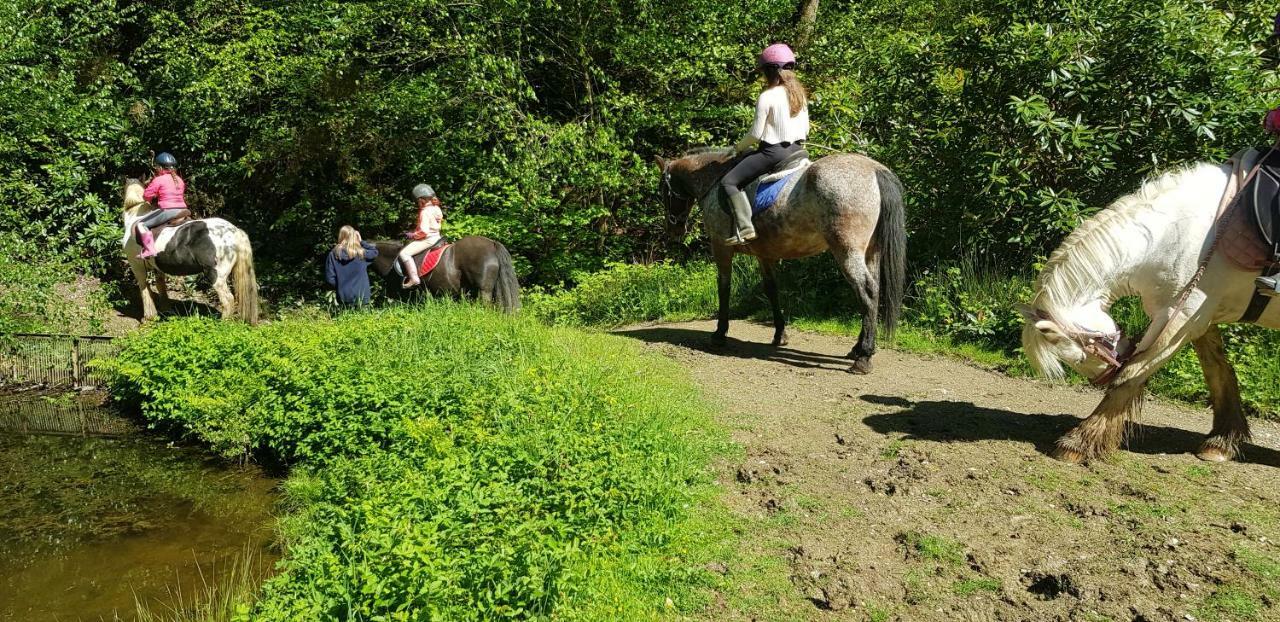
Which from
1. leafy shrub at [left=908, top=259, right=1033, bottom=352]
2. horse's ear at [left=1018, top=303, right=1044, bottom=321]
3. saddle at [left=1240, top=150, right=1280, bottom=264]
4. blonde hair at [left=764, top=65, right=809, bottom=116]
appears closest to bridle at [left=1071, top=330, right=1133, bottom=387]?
horse's ear at [left=1018, top=303, right=1044, bottom=321]

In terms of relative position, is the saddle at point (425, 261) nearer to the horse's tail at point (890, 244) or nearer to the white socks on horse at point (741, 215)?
the white socks on horse at point (741, 215)

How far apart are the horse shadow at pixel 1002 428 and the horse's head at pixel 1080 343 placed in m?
0.60

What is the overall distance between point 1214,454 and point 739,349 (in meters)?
4.38

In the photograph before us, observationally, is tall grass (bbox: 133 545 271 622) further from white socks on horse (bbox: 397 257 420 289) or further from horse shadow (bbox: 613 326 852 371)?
white socks on horse (bbox: 397 257 420 289)

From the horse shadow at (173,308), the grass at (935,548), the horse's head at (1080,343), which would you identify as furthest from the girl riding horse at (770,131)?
the horse shadow at (173,308)

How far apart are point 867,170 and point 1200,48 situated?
11.6 ft

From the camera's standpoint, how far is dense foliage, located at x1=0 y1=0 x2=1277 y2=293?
35.2ft

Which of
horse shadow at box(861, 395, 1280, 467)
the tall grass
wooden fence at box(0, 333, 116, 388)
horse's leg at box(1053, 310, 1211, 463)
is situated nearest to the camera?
the tall grass

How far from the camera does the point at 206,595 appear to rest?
15.4 ft

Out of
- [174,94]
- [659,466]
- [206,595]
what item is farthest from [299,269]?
[659,466]

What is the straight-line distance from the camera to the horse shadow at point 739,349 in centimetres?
782

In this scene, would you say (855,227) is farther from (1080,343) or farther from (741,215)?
(1080,343)

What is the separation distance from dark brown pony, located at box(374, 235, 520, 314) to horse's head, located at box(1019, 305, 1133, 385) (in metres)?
6.32

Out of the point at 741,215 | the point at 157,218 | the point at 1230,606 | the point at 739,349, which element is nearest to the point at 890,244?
the point at 741,215
